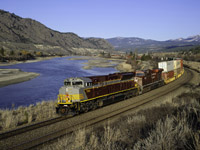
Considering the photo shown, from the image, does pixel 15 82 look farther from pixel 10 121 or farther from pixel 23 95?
pixel 10 121

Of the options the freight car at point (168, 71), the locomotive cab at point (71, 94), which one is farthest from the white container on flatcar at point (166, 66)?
the locomotive cab at point (71, 94)

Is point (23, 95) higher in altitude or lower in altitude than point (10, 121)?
lower

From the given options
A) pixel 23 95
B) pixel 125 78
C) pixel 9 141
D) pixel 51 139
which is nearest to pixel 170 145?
pixel 51 139

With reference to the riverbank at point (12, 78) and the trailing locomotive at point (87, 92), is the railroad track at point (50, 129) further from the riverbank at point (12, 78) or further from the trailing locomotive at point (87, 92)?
the riverbank at point (12, 78)

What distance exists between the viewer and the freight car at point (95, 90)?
57.4ft

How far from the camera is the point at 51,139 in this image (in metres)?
12.2

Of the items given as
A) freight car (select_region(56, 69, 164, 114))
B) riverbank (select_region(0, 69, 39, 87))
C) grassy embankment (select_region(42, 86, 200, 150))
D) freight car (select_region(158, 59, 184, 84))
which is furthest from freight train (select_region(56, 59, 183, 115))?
riverbank (select_region(0, 69, 39, 87))

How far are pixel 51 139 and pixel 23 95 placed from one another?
2539cm

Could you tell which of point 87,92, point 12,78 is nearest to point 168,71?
point 87,92

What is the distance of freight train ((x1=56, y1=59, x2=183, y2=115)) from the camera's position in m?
17.5

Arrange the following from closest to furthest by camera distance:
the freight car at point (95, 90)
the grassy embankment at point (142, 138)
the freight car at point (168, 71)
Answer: the grassy embankment at point (142, 138), the freight car at point (95, 90), the freight car at point (168, 71)

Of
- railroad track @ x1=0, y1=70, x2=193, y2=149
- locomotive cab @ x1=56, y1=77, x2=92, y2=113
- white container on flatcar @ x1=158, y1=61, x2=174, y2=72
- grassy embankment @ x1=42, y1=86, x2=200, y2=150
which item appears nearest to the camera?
grassy embankment @ x1=42, y1=86, x2=200, y2=150

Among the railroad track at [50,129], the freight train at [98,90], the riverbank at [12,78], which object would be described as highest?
the freight train at [98,90]

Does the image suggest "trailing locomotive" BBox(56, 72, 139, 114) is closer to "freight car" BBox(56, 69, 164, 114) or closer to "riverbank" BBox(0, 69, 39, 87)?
"freight car" BBox(56, 69, 164, 114)
